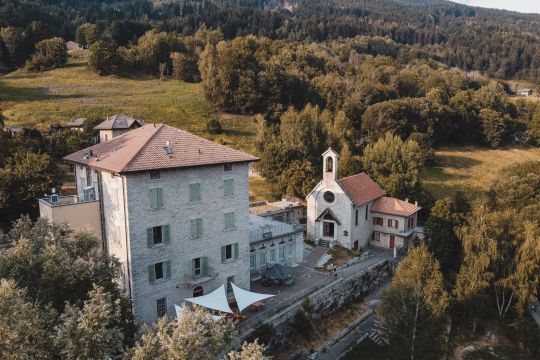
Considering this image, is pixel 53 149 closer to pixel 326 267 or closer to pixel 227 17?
Result: pixel 326 267

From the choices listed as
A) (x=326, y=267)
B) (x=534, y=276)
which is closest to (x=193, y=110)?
(x=326, y=267)

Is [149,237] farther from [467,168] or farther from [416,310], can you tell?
[467,168]

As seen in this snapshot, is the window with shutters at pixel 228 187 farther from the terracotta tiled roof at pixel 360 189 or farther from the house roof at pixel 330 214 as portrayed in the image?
the terracotta tiled roof at pixel 360 189

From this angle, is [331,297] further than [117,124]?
No

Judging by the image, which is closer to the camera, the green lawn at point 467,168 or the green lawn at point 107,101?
the green lawn at point 467,168

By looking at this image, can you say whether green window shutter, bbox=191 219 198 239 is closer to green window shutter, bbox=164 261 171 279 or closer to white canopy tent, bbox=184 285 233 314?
green window shutter, bbox=164 261 171 279

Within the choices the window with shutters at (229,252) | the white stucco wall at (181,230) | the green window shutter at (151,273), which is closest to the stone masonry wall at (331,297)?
the white stucco wall at (181,230)

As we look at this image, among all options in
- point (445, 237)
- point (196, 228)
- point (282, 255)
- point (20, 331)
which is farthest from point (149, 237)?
point (445, 237)
